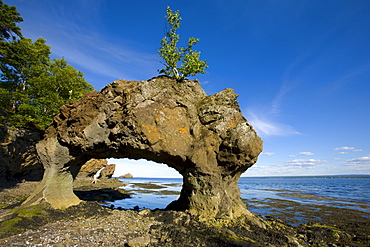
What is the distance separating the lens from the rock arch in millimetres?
12844

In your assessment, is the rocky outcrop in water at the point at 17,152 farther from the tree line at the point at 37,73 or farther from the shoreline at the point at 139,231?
the shoreline at the point at 139,231

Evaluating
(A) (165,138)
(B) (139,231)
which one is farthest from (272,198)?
(B) (139,231)

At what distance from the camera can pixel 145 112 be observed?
44.1 ft

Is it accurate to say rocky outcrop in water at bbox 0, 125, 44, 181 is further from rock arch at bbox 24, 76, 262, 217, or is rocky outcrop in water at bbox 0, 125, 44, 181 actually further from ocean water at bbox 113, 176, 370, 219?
ocean water at bbox 113, 176, 370, 219

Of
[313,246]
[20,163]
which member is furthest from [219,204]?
[20,163]

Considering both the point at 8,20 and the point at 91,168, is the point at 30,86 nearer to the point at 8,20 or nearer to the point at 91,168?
the point at 8,20

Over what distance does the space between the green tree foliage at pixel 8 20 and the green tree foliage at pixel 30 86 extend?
0.20m

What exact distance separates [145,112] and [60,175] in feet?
27.6

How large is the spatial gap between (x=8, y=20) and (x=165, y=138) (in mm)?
22443

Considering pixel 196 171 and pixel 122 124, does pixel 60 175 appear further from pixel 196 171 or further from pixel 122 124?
pixel 196 171

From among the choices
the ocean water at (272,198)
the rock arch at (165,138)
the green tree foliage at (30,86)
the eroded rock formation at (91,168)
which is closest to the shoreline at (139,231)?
the rock arch at (165,138)

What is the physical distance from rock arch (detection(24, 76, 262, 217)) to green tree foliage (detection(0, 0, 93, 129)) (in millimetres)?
10071

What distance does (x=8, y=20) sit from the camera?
20312mm

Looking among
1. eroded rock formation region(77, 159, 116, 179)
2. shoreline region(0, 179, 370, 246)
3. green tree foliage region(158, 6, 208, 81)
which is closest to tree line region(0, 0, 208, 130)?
green tree foliage region(158, 6, 208, 81)
